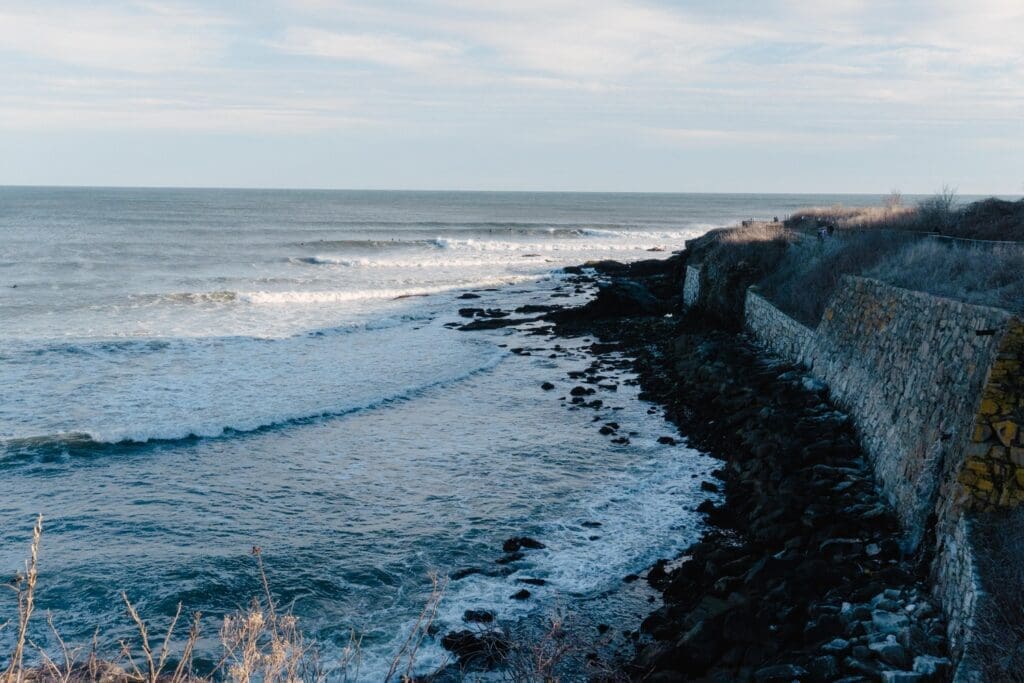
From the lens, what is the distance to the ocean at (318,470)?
1038cm

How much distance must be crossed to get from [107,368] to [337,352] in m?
6.86

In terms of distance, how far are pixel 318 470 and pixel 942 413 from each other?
35.3 feet

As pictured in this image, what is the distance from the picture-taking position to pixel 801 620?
8.25 meters

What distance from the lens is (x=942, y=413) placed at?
30.8 feet

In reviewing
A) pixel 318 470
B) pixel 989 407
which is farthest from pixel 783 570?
pixel 318 470

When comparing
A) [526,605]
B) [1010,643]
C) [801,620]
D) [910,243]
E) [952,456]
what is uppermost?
[910,243]

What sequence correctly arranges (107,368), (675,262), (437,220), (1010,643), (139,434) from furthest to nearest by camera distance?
(437,220)
(675,262)
(107,368)
(139,434)
(1010,643)

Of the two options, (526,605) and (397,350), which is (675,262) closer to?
(397,350)

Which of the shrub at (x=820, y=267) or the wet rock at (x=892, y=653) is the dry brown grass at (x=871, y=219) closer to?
the shrub at (x=820, y=267)

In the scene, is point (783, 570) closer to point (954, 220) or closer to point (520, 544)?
point (520, 544)

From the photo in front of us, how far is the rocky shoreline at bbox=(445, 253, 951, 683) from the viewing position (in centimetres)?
735

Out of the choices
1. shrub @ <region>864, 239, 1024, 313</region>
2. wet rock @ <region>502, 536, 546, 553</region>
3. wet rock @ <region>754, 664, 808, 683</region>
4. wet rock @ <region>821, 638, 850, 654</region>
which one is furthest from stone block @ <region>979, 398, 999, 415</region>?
wet rock @ <region>502, 536, 546, 553</region>

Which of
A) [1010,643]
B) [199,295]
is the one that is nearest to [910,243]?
[1010,643]

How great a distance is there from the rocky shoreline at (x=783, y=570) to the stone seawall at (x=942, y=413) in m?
0.37
